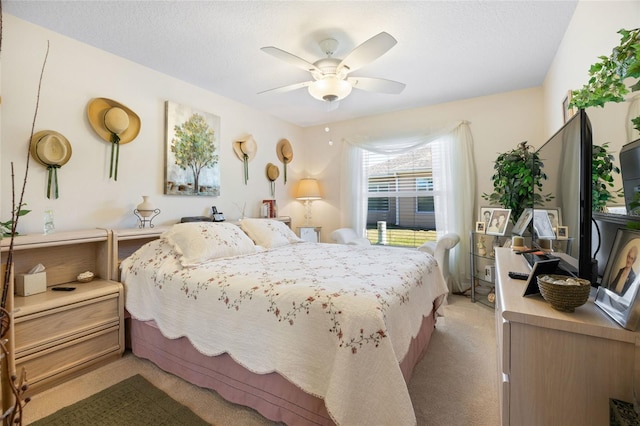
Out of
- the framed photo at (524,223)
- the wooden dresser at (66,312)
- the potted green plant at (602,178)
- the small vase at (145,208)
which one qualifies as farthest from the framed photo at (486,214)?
the wooden dresser at (66,312)

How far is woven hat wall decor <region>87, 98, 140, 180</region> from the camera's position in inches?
91.4

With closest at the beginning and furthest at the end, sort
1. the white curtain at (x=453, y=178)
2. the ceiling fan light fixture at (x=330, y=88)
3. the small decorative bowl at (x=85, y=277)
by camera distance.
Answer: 1. the small decorative bowl at (x=85, y=277)
2. the ceiling fan light fixture at (x=330, y=88)
3. the white curtain at (x=453, y=178)

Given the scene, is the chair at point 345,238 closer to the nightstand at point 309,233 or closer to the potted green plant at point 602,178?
the nightstand at point 309,233

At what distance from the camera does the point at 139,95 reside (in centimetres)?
264

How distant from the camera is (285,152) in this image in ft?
14.2

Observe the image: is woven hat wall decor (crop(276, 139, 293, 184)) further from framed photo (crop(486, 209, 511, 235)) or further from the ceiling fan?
framed photo (crop(486, 209, 511, 235))

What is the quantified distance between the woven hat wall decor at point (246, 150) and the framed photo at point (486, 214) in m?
2.97

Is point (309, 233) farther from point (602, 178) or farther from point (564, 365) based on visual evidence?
point (564, 365)

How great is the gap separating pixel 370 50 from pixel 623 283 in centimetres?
178

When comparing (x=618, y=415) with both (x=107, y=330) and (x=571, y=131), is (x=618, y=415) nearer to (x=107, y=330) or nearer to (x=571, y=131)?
(x=571, y=131)

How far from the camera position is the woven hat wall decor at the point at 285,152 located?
429 cm

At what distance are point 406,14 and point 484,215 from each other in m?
2.39

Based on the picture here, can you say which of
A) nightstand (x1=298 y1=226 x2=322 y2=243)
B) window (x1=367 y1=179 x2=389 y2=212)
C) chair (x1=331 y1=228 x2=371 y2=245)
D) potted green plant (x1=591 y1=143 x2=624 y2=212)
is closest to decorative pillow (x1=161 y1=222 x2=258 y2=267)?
chair (x1=331 y1=228 x2=371 y2=245)

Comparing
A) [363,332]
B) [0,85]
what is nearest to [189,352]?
[363,332]
